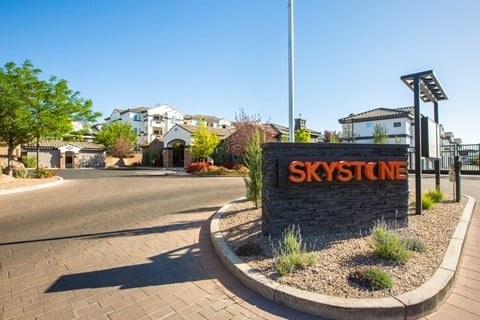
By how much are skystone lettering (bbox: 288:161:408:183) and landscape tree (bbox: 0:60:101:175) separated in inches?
698

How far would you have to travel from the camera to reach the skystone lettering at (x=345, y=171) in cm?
510

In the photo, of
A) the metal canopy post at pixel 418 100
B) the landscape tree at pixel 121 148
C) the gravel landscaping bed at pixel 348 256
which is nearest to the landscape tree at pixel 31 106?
the gravel landscaping bed at pixel 348 256

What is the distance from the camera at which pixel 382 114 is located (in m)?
34.8

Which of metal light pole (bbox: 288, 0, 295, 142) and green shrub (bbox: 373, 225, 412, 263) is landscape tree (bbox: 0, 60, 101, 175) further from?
green shrub (bbox: 373, 225, 412, 263)

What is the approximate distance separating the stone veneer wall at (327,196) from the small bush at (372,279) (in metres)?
1.73

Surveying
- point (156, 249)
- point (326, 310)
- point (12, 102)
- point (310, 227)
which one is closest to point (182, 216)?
point (156, 249)

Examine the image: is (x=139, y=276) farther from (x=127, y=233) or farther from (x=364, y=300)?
(x=364, y=300)

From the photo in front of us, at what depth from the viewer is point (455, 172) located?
8.30m

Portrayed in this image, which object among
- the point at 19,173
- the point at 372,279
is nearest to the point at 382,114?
the point at 372,279

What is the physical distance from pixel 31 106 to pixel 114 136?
29.7m

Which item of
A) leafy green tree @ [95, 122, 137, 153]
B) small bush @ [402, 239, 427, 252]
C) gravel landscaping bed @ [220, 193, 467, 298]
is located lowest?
gravel landscaping bed @ [220, 193, 467, 298]

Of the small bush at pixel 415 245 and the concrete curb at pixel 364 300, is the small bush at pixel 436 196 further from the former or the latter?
the concrete curb at pixel 364 300

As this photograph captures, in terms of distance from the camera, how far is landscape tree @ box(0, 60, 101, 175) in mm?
15719

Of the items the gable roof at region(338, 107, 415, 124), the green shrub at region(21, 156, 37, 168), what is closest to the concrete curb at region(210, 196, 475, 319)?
the gable roof at region(338, 107, 415, 124)
